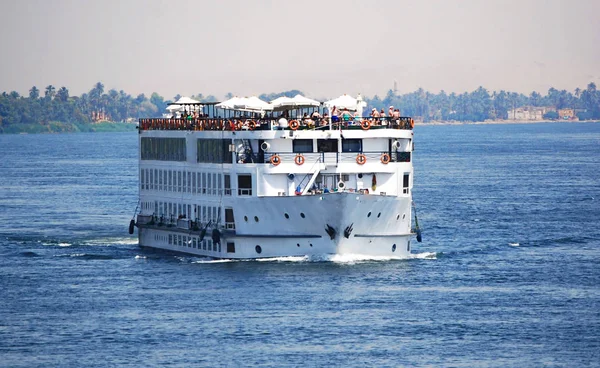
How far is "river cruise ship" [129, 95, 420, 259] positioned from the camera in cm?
7262

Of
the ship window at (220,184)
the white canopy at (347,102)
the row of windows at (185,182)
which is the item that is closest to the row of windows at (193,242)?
the row of windows at (185,182)

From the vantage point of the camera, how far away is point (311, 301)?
65.8 meters

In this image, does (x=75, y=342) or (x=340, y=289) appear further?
(x=340, y=289)

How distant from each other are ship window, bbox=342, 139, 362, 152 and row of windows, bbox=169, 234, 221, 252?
318 inches

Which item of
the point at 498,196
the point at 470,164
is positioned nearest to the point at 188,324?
the point at 498,196

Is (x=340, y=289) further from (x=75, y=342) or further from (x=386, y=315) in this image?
(x=75, y=342)

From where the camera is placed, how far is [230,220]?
76062 mm

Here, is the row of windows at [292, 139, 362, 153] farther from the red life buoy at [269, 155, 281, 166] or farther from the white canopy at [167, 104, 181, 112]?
the white canopy at [167, 104, 181, 112]

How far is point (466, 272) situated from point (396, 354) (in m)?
19.2

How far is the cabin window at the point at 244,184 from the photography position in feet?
245

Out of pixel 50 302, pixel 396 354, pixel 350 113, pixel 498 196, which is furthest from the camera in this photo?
pixel 498 196

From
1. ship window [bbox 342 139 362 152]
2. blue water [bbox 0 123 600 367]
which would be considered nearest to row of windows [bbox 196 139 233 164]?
blue water [bbox 0 123 600 367]

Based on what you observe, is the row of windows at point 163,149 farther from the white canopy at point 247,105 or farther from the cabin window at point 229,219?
the cabin window at point 229,219

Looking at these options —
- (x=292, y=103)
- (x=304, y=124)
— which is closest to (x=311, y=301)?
(x=304, y=124)
